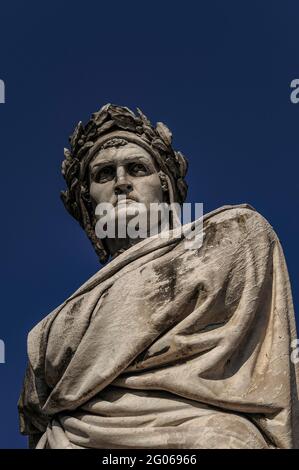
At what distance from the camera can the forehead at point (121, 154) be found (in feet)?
42.9

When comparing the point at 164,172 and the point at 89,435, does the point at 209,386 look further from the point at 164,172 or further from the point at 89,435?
the point at 164,172

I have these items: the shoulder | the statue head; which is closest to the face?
the statue head

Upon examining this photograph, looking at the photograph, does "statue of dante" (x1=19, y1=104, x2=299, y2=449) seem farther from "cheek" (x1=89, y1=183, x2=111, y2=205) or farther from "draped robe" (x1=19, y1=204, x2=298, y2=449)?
"cheek" (x1=89, y1=183, x2=111, y2=205)

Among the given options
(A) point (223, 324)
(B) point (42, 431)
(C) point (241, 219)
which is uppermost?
(C) point (241, 219)

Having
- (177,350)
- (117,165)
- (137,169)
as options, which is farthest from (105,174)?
(177,350)

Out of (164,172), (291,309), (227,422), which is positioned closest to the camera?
(227,422)

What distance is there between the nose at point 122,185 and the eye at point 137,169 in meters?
0.19

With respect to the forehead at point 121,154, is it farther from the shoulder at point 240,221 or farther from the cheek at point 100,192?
the shoulder at point 240,221

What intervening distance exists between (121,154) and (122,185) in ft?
1.26

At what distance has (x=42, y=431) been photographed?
11.8 m

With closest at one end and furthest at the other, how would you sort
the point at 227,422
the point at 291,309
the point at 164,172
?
1. the point at 227,422
2. the point at 291,309
3. the point at 164,172

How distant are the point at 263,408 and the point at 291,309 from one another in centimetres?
99

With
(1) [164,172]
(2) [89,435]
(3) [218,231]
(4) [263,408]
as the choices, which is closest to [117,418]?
(2) [89,435]

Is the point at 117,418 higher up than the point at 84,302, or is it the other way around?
the point at 84,302
